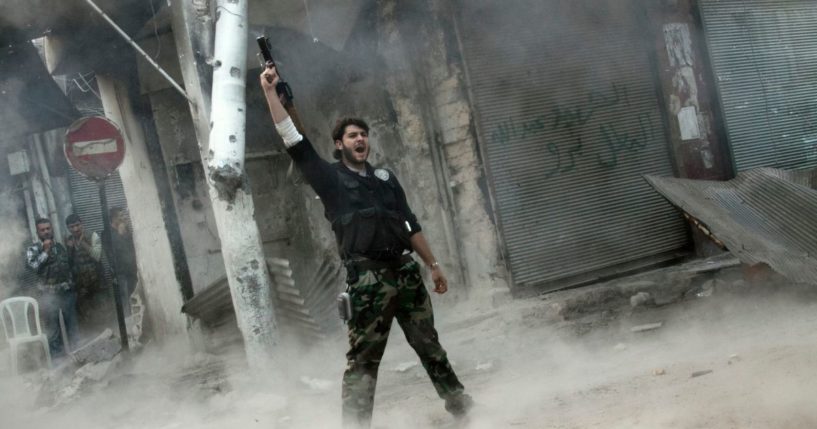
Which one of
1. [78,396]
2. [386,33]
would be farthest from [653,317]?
[78,396]

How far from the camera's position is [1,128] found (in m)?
8.84

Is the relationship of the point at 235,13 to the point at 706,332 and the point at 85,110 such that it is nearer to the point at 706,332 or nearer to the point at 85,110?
the point at 706,332

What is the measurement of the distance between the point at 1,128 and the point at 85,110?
1.20 metres

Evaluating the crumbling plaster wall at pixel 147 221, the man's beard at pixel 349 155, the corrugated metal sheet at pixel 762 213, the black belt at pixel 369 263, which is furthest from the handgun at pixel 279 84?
the crumbling plaster wall at pixel 147 221

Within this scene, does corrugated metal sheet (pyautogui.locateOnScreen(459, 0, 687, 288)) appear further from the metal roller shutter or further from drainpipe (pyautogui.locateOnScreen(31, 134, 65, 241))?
drainpipe (pyautogui.locateOnScreen(31, 134, 65, 241))

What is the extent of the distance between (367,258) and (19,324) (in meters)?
6.06

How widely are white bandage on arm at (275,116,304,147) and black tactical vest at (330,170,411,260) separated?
0.95 feet

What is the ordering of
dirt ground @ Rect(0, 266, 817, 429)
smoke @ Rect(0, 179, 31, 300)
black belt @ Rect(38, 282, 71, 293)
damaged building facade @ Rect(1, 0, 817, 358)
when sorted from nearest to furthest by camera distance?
dirt ground @ Rect(0, 266, 817, 429) → damaged building facade @ Rect(1, 0, 817, 358) → black belt @ Rect(38, 282, 71, 293) → smoke @ Rect(0, 179, 31, 300)

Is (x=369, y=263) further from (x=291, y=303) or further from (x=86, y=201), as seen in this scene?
(x=86, y=201)

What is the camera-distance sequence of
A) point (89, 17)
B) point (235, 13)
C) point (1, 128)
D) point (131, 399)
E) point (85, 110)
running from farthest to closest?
point (85, 110) → point (1, 128) → point (89, 17) → point (131, 399) → point (235, 13)

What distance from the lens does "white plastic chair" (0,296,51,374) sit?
802cm

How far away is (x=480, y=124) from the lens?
6.78 metres

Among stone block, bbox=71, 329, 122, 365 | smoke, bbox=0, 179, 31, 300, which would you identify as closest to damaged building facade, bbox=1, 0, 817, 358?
stone block, bbox=71, 329, 122, 365

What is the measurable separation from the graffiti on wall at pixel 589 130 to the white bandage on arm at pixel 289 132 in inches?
139
